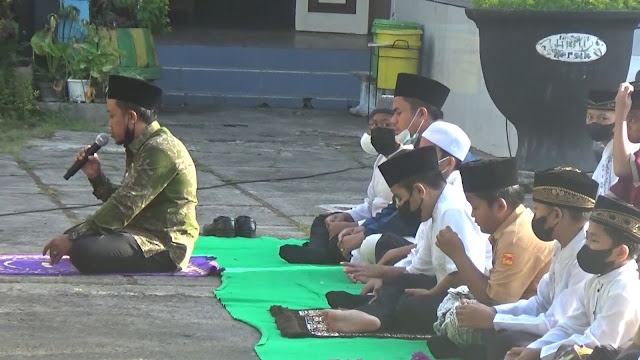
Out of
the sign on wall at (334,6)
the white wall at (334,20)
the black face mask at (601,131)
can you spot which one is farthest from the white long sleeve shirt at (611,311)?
the sign on wall at (334,6)

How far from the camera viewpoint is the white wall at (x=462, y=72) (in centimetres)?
1117

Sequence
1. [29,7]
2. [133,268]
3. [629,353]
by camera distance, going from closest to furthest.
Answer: [629,353] → [133,268] → [29,7]

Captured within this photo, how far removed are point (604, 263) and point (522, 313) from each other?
69 cm

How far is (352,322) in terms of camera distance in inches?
222

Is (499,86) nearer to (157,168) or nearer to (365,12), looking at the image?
(157,168)

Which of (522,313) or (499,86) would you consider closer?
(522,313)

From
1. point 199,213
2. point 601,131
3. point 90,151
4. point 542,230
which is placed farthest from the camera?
point 199,213

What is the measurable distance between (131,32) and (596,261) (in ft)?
32.5

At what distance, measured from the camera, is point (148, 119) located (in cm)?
662

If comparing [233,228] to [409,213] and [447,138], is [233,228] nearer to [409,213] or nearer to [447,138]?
[447,138]

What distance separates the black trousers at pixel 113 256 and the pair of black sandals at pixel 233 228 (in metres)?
1.20

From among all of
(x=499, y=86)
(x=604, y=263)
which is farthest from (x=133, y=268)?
(x=499, y=86)

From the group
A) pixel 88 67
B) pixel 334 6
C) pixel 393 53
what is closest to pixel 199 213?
pixel 88 67

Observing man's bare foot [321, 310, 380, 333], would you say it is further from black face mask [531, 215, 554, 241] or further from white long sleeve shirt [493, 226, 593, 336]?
black face mask [531, 215, 554, 241]
